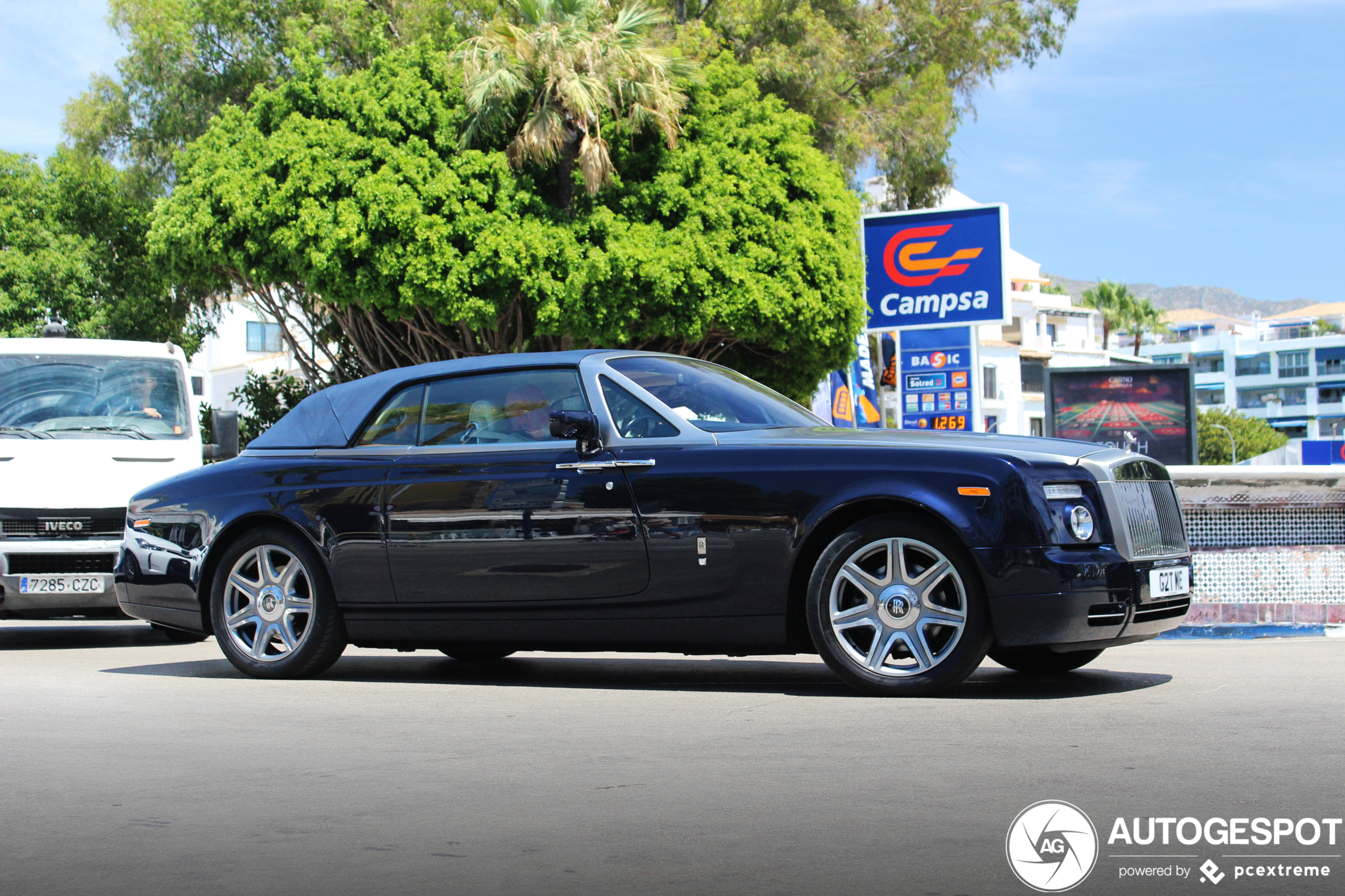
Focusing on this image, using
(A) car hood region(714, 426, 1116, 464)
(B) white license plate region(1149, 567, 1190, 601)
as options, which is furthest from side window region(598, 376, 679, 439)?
(B) white license plate region(1149, 567, 1190, 601)

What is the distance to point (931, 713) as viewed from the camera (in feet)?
19.5

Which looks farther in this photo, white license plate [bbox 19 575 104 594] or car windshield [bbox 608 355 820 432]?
white license plate [bbox 19 575 104 594]

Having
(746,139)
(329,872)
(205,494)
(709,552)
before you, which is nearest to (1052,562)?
(709,552)

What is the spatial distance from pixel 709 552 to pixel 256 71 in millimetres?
25612

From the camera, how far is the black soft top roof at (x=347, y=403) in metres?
7.57

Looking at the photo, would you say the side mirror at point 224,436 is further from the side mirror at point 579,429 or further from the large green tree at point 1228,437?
the large green tree at point 1228,437

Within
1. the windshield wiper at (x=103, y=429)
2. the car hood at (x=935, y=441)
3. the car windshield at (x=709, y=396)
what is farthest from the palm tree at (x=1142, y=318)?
the car hood at (x=935, y=441)

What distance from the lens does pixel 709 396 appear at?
23.7 feet

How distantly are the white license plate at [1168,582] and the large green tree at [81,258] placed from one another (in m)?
26.6

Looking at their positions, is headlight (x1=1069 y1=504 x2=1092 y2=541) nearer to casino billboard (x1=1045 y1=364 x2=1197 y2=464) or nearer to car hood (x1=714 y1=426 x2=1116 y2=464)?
car hood (x1=714 y1=426 x2=1116 y2=464)

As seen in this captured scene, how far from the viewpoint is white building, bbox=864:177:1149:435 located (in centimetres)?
8094

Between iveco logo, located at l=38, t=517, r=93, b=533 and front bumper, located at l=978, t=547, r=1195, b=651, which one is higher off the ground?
iveco logo, located at l=38, t=517, r=93, b=533

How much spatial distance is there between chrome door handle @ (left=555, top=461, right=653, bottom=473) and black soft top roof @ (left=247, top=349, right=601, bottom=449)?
0.71 m

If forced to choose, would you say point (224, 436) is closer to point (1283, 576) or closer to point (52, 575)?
point (52, 575)
